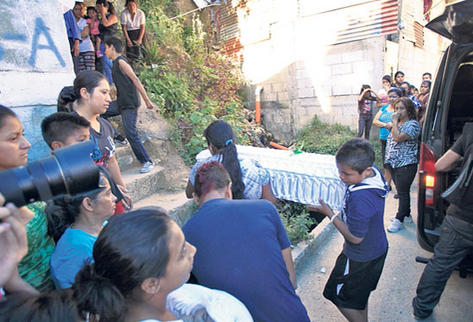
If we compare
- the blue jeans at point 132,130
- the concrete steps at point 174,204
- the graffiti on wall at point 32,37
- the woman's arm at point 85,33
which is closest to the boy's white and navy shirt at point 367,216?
the concrete steps at point 174,204

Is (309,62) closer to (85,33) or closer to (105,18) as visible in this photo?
(105,18)

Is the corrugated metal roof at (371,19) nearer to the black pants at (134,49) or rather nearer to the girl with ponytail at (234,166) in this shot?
the black pants at (134,49)

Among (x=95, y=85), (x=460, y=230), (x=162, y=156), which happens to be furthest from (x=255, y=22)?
(x=460, y=230)

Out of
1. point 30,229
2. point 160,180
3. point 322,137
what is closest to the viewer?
point 30,229

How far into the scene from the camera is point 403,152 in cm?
353

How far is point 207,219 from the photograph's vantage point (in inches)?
52.4

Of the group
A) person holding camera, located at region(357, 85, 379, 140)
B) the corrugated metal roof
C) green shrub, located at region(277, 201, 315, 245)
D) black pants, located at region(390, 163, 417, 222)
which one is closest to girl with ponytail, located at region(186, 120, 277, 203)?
green shrub, located at region(277, 201, 315, 245)

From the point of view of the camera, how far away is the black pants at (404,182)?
11.6ft

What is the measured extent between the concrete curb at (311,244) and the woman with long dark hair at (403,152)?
2.59 ft

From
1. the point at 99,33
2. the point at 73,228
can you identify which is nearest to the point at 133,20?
the point at 99,33

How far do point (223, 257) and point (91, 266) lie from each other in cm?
54

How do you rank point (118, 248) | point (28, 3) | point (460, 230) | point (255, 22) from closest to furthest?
point (118, 248) → point (460, 230) → point (28, 3) → point (255, 22)

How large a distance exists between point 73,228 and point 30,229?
0.59 ft

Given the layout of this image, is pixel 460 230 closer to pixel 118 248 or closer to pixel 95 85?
pixel 118 248
